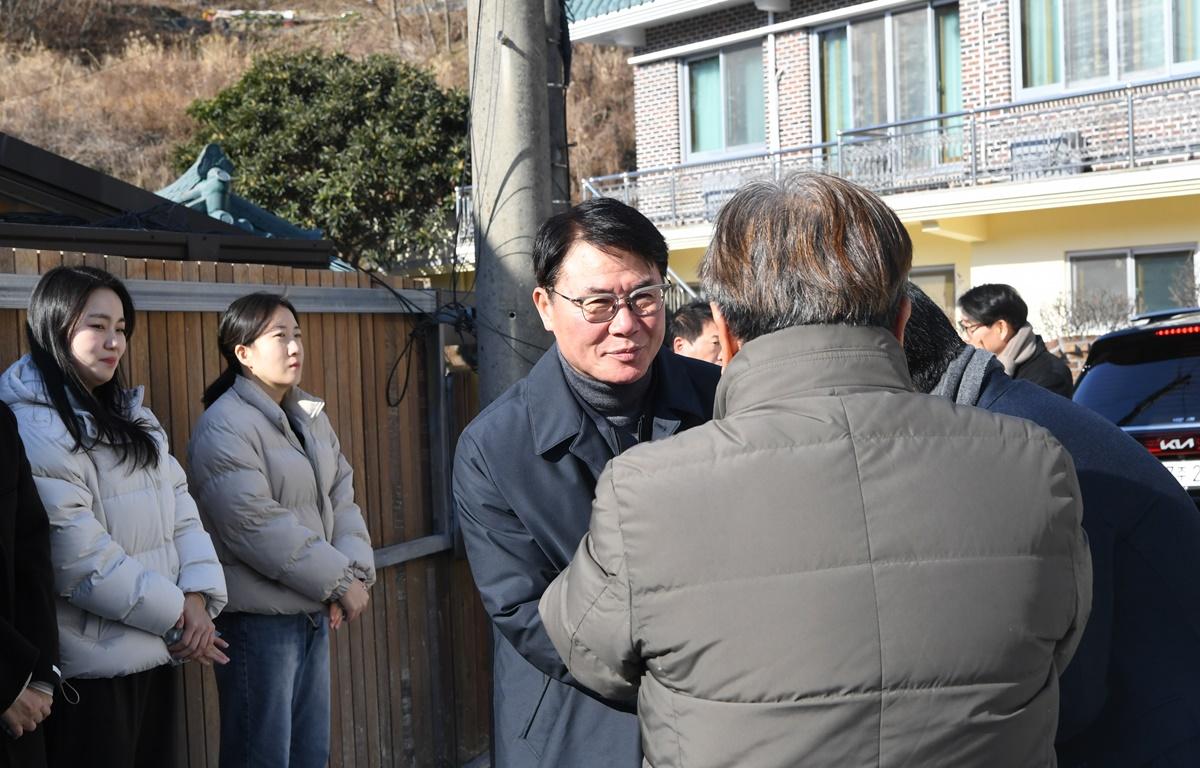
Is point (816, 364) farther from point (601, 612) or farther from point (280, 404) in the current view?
point (280, 404)

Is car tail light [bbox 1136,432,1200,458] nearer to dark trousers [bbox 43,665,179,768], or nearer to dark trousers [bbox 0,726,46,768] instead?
dark trousers [bbox 43,665,179,768]

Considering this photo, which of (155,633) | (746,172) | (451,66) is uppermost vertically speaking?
(451,66)

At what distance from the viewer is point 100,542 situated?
11.1 feet

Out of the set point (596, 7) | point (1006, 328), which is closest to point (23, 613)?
point (1006, 328)

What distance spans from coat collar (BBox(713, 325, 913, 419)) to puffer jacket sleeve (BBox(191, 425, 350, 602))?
2652 mm

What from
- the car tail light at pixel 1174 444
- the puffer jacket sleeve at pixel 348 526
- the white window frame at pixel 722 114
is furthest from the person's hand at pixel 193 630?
the white window frame at pixel 722 114

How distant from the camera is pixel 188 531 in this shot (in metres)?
3.80

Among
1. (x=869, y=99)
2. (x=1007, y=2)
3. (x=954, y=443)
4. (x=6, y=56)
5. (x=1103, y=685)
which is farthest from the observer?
(x=6, y=56)

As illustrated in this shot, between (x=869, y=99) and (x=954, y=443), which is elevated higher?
(x=869, y=99)

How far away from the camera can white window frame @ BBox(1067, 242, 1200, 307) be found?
15.0 meters

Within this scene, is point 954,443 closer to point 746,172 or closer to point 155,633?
point 155,633

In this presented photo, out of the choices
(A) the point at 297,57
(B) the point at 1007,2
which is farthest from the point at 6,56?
(B) the point at 1007,2

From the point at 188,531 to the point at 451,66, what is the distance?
28565mm

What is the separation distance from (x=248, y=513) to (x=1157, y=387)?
15.6 feet
